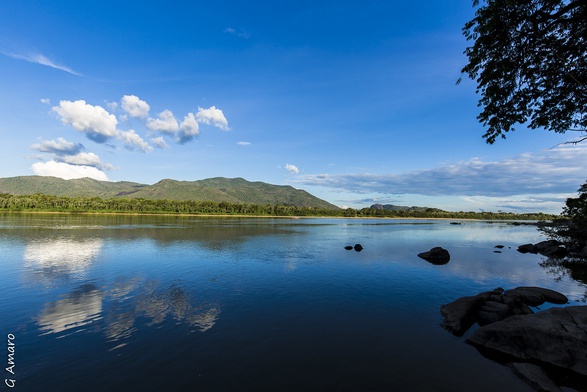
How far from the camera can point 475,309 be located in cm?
2117

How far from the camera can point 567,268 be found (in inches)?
1694

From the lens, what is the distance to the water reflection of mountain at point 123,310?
57.3 ft

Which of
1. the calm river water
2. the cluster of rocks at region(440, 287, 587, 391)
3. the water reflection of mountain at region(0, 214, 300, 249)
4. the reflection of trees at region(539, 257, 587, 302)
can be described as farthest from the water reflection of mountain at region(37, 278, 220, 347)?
the reflection of trees at region(539, 257, 587, 302)

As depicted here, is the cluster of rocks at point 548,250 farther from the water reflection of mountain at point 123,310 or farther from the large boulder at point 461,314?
the water reflection of mountain at point 123,310

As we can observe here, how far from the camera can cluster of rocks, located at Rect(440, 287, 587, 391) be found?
43.2ft

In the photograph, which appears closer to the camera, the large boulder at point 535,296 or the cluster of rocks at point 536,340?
the cluster of rocks at point 536,340

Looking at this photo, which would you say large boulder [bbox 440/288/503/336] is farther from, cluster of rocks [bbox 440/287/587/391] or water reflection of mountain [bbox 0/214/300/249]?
water reflection of mountain [bbox 0/214/300/249]

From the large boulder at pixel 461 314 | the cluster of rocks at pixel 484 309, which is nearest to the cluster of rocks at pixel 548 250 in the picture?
the cluster of rocks at pixel 484 309

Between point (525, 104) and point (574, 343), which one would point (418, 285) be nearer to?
point (574, 343)

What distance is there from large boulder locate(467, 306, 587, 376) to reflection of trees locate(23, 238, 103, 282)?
1564 inches

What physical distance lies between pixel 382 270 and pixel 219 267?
2306 centimetres

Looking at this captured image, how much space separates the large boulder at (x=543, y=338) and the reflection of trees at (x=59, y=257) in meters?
39.7

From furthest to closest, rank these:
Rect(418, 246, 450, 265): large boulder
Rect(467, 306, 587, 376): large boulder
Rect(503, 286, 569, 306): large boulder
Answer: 1. Rect(418, 246, 450, 265): large boulder
2. Rect(503, 286, 569, 306): large boulder
3. Rect(467, 306, 587, 376): large boulder

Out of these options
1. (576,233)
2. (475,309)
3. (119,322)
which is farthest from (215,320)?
(576,233)
